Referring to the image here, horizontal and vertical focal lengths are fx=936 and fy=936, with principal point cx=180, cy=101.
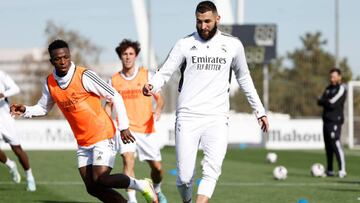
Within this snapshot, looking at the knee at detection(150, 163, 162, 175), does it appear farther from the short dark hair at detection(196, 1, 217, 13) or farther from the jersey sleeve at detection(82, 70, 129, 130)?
the short dark hair at detection(196, 1, 217, 13)

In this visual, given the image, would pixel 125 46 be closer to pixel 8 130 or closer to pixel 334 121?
pixel 8 130

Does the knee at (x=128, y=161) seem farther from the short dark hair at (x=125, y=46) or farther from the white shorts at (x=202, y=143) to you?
the white shorts at (x=202, y=143)

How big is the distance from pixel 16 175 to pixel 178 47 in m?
7.37

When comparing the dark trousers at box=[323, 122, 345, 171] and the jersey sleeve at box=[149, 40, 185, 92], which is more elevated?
the jersey sleeve at box=[149, 40, 185, 92]

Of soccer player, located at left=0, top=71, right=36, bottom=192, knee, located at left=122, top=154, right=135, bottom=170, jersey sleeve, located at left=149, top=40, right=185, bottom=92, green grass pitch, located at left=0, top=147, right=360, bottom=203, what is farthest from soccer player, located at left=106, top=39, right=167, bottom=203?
jersey sleeve, located at left=149, top=40, right=185, bottom=92

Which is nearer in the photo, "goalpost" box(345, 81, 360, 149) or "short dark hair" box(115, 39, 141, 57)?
"short dark hair" box(115, 39, 141, 57)

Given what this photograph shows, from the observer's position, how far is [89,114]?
10250 millimetres

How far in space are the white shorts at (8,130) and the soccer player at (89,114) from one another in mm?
5183

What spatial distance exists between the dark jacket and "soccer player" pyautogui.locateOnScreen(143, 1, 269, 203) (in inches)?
367

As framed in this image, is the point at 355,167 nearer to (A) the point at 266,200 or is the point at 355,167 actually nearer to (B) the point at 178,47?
(A) the point at 266,200

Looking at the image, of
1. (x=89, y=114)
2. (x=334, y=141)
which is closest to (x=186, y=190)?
(x=89, y=114)

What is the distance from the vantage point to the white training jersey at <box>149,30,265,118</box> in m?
9.63

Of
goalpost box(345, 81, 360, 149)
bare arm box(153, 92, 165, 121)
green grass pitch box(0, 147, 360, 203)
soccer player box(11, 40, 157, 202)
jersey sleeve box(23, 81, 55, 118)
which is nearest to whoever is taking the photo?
soccer player box(11, 40, 157, 202)

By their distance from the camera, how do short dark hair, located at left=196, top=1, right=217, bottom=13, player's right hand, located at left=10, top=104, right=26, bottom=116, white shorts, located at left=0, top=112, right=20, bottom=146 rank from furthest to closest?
white shorts, located at left=0, top=112, right=20, bottom=146, player's right hand, located at left=10, top=104, right=26, bottom=116, short dark hair, located at left=196, top=1, right=217, bottom=13
